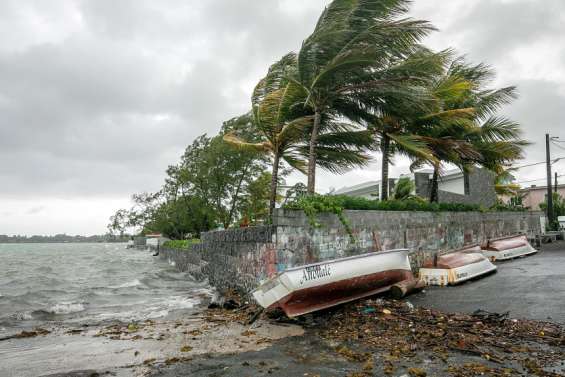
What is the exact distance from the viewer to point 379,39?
962 cm

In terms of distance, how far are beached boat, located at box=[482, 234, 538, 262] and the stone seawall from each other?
99 cm

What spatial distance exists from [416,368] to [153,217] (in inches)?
1078

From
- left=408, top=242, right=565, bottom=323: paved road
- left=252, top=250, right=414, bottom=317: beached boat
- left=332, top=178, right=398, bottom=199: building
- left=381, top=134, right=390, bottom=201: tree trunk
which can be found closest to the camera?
left=408, top=242, right=565, bottom=323: paved road

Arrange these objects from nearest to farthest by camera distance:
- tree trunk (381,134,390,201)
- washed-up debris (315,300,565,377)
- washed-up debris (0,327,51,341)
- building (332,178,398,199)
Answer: washed-up debris (315,300,565,377) < washed-up debris (0,327,51,341) < tree trunk (381,134,390,201) < building (332,178,398,199)

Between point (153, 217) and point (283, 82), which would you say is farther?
point (153, 217)

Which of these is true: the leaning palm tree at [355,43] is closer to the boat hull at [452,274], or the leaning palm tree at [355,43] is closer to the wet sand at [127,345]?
the boat hull at [452,274]

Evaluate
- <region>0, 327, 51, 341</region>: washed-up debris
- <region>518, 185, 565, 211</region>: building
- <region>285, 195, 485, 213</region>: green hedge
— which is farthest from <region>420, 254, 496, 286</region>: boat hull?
<region>518, 185, 565, 211</region>: building

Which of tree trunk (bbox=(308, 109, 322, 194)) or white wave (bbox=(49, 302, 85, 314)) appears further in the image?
white wave (bbox=(49, 302, 85, 314))

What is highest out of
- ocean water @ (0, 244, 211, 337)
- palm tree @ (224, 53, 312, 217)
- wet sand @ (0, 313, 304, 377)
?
palm tree @ (224, 53, 312, 217)

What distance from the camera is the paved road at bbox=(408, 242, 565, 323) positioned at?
7031 mm

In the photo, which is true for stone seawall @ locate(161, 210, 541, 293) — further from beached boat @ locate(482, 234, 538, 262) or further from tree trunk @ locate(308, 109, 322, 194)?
tree trunk @ locate(308, 109, 322, 194)

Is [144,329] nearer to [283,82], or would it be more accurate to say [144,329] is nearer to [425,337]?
[425,337]

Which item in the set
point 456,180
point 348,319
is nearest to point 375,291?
point 348,319

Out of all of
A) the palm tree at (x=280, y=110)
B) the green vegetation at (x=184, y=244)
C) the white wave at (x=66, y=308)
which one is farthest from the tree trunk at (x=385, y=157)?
the green vegetation at (x=184, y=244)
